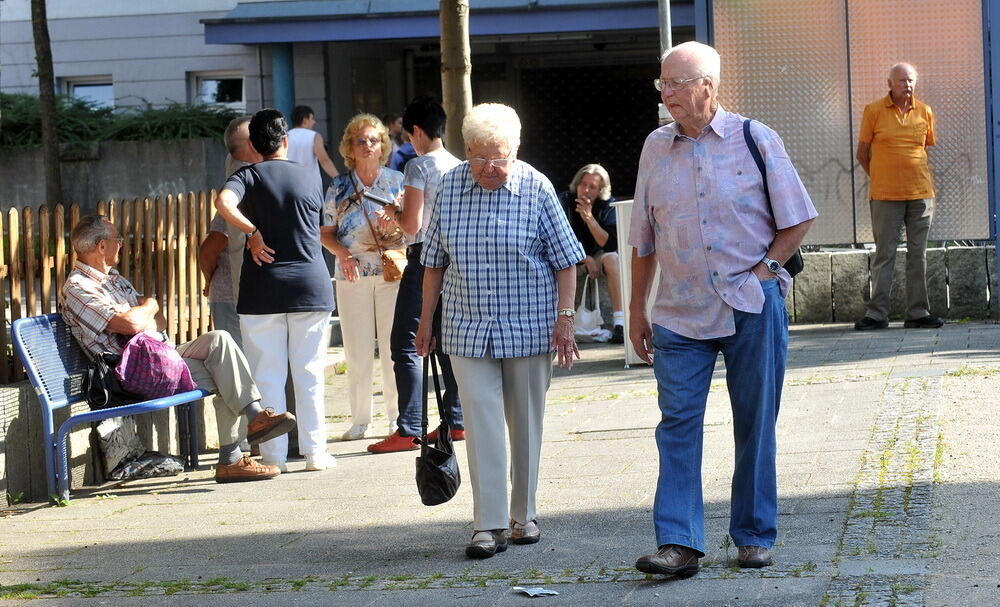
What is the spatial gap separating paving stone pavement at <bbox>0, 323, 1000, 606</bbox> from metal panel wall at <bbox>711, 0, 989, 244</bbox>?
13.6 ft

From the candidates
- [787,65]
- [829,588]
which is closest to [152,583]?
[829,588]

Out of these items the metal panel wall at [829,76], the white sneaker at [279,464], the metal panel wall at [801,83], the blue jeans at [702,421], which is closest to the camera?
the blue jeans at [702,421]

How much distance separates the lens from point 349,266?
8.46 metres

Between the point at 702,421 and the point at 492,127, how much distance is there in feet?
4.67

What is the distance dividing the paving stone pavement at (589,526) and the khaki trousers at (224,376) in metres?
0.36

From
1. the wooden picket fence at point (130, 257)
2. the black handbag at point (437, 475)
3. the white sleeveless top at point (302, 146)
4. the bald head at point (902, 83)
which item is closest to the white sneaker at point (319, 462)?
the wooden picket fence at point (130, 257)

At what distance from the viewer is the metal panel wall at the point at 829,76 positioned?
12.8 meters

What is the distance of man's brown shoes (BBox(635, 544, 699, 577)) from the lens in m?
4.98

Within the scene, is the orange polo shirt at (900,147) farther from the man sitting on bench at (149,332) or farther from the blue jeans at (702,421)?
the blue jeans at (702,421)

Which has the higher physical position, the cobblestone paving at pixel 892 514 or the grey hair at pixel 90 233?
the grey hair at pixel 90 233

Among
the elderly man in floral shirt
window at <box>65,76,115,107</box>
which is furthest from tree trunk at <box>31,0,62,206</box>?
the elderly man in floral shirt

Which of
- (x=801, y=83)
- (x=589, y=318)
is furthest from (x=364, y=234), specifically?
(x=801, y=83)

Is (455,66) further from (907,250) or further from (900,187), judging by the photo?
(907,250)

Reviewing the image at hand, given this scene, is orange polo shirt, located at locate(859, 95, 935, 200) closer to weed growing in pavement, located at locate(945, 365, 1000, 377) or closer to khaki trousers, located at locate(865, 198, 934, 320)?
khaki trousers, located at locate(865, 198, 934, 320)
